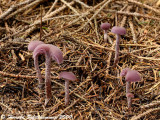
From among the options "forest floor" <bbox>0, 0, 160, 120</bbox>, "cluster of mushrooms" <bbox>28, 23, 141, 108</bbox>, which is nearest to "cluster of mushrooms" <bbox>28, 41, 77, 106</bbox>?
"cluster of mushrooms" <bbox>28, 23, 141, 108</bbox>

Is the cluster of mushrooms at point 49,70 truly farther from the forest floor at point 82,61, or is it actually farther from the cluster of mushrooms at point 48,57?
the forest floor at point 82,61

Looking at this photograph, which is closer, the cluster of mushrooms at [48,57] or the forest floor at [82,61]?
the cluster of mushrooms at [48,57]

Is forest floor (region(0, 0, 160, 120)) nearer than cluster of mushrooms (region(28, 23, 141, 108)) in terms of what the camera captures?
No

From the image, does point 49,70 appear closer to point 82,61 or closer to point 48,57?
point 48,57

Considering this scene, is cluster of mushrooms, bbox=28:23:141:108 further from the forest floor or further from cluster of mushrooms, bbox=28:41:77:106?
the forest floor

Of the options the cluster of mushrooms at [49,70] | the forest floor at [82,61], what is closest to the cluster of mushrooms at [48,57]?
the cluster of mushrooms at [49,70]

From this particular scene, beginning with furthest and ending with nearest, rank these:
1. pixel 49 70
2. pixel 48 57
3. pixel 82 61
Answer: pixel 82 61
pixel 49 70
pixel 48 57

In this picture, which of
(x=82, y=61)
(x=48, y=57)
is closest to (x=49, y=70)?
(x=48, y=57)

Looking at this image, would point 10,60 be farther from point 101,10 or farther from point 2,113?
point 101,10
